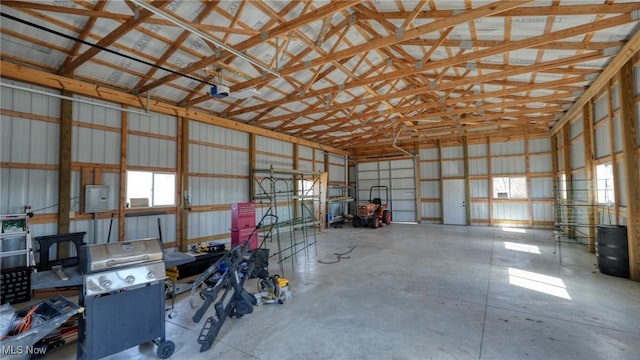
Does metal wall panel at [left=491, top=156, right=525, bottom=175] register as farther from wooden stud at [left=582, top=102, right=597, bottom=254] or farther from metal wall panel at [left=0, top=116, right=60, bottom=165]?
metal wall panel at [left=0, top=116, right=60, bottom=165]

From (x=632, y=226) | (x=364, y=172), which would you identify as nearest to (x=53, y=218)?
(x=632, y=226)

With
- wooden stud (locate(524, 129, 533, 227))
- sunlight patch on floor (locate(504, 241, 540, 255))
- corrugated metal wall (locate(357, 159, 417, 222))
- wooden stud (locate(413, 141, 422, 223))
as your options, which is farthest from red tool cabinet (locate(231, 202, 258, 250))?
wooden stud (locate(524, 129, 533, 227))

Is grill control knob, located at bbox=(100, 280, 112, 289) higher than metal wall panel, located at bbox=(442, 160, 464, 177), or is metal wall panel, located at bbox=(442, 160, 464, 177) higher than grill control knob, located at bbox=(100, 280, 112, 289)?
metal wall panel, located at bbox=(442, 160, 464, 177)

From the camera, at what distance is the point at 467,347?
3068 mm

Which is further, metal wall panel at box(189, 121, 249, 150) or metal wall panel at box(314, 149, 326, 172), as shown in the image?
metal wall panel at box(314, 149, 326, 172)

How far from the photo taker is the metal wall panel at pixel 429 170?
46.8 ft

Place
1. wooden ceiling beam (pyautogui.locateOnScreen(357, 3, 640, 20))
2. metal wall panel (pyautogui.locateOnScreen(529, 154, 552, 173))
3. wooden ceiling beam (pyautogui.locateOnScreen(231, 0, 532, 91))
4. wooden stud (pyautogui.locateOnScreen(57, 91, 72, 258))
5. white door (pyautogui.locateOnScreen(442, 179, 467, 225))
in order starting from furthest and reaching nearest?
white door (pyautogui.locateOnScreen(442, 179, 467, 225)) < metal wall panel (pyautogui.locateOnScreen(529, 154, 552, 173)) < wooden stud (pyautogui.locateOnScreen(57, 91, 72, 258)) < wooden ceiling beam (pyautogui.locateOnScreen(357, 3, 640, 20)) < wooden ceiling beam (pyautogui.locateOnScreen(231, 0, 532, 91))

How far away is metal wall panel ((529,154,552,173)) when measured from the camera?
11797mm

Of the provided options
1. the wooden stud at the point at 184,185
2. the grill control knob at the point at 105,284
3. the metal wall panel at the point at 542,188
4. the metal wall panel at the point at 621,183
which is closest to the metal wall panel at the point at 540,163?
the metal wall panel at the point at 542,188

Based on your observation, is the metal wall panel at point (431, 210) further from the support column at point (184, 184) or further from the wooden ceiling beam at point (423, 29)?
the support column at point (184, 184)

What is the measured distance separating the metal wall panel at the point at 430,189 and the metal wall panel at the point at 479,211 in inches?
68.2

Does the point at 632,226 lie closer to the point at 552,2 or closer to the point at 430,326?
the point at 552,2

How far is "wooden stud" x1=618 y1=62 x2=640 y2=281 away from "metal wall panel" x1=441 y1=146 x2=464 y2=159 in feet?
A: 27.8

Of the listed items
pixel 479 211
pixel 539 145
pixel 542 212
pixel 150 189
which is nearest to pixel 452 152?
pixel 479 211
